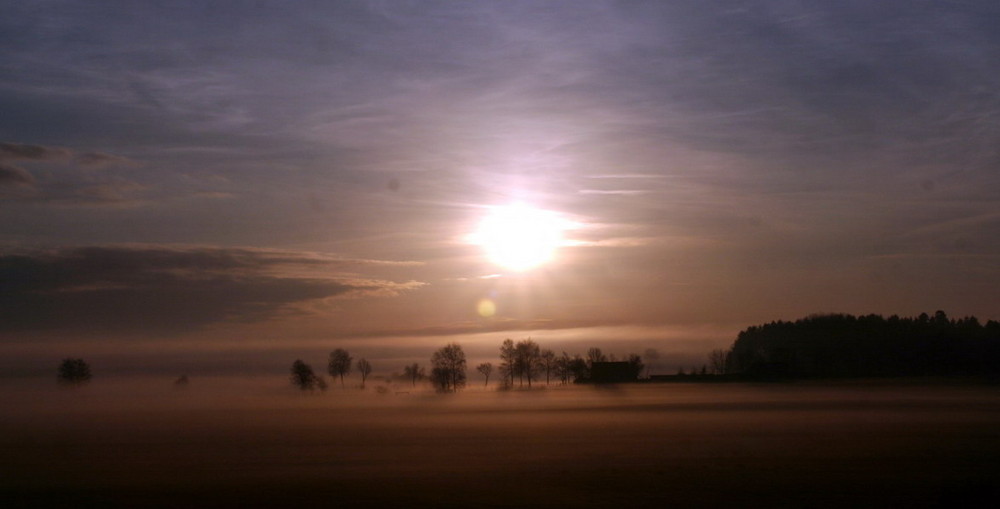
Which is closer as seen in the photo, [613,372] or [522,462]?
[522,462]

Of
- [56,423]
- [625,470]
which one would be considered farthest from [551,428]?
[56,423]

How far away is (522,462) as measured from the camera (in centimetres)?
3212

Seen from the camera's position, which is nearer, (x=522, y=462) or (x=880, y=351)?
(x=522, y=462)

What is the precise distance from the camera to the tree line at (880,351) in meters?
124

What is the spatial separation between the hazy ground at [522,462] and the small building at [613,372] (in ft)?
291

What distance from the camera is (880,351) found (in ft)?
433

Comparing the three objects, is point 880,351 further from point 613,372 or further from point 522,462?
point 522,462

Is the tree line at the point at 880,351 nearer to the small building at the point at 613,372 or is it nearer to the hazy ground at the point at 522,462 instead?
the small building at the point at 613,372

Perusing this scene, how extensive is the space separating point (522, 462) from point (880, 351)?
11786cm

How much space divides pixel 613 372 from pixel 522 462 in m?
117

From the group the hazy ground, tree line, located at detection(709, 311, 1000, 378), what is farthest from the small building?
the hazy ground

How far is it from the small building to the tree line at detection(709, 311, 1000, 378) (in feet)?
54.2

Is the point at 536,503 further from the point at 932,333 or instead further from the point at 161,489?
the point at 932,333

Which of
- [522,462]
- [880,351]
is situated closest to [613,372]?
[880,351]
